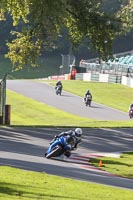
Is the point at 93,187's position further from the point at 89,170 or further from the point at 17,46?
the point at 17,46

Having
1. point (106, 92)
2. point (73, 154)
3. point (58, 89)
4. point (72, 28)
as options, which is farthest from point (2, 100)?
point (106, 92)

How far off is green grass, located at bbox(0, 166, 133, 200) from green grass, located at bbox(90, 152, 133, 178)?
4298 millimetres

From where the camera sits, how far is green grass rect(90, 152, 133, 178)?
62.5 feet

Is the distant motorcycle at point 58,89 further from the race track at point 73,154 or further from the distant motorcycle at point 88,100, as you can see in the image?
the race track at point 73,154

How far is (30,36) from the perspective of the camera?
1238 inches

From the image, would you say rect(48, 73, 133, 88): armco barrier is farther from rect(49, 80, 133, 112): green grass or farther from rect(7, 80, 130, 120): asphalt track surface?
rect(7, 80, 130, 120): asphalt track surface

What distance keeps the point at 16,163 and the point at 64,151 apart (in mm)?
2872

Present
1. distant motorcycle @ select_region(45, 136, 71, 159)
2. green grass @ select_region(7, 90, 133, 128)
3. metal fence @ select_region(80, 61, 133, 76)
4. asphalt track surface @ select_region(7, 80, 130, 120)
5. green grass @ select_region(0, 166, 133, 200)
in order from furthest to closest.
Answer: metal fence @ select_region(80, 61, 133, 76), asphalt track surface @ select_region(7, 80, 130, 120), green grass @ select_region(7, 90, 133, 128), distant motorcycle @ select_region(45, 136, 71, 159), green grass @ select_region(0, 166, 133, 200)

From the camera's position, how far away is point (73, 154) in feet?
72.9

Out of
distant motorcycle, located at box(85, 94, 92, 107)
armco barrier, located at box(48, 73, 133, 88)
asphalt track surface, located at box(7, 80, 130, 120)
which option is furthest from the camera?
armco barrier, located at box(48, 73, 133, 88)

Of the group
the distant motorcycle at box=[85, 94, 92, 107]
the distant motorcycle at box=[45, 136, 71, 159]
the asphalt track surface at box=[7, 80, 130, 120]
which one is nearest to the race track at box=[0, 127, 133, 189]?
the distant motorcycle at box=[45, 136, 71, 159]

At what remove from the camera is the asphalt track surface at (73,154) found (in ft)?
55.0

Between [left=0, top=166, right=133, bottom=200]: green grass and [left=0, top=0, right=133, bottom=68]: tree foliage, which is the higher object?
[left=0, top=0, right=133, bottom=68]: tree foliage

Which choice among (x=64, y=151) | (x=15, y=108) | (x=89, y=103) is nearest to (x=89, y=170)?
(x=64, y=151)
